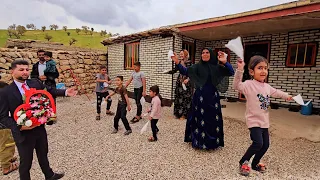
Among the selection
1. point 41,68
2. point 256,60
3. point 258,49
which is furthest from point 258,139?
point 258,49

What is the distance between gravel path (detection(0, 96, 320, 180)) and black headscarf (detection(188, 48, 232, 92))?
4.28ft

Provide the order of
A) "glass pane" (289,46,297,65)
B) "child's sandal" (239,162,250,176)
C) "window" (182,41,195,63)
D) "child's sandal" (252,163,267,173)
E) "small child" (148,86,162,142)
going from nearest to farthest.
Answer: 1. "child's sandal" (239,162,250,176)
2. "child's sandal" (252,163,267,173)
3. "small child" (148,86,162,142)
4. "glass pane" (289,46,297,65)
5. "window" (182,41,195,63)

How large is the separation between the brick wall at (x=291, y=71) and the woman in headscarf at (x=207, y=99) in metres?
4.69

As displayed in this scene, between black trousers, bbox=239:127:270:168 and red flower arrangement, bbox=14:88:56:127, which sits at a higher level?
red flower arrangement, bbox=14:88:56:127

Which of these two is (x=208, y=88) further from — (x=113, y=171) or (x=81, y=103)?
(x=81, y=103)

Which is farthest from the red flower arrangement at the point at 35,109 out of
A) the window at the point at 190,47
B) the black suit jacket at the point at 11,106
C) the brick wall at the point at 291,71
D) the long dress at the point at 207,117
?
the brick wall at the point at 291,71

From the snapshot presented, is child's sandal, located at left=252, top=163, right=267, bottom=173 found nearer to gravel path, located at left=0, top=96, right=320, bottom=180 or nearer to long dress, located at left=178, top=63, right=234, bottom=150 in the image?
gravel path, located at left=0, top=96, right=320, bottom=180

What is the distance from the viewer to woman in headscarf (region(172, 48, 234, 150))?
11.0 feet

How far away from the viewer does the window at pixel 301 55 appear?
618 cm

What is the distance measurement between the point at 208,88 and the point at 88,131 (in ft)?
10.4

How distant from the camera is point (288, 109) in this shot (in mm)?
6625

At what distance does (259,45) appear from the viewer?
7.37 m

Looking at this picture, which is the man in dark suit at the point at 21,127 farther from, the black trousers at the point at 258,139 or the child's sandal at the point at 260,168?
the child's sandal at the point at 260,168

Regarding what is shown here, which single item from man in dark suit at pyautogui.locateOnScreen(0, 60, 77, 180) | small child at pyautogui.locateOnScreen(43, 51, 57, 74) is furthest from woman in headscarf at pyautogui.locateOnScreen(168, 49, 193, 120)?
man in dark suit at pyautogui.locateOnScreen(0, 60, 77, 180)
